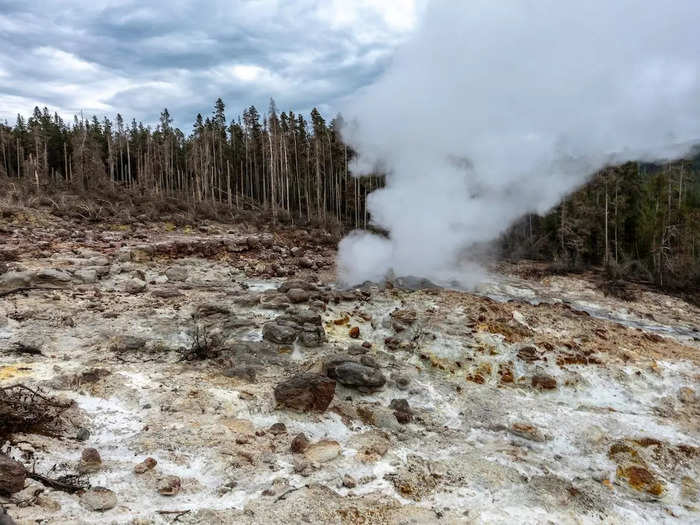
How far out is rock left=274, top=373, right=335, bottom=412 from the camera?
246 inches

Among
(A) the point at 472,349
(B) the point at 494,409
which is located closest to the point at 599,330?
(A) the point at 472,349

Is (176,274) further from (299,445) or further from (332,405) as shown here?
(299,445)

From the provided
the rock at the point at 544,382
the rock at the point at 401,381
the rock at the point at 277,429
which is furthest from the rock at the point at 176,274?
the rock at the point at 544,382

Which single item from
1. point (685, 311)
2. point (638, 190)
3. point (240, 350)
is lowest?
point (685, 311)

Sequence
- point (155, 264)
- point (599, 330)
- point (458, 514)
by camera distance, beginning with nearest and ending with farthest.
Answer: point (458, 514) → point (599, 330) → point (155, 264)

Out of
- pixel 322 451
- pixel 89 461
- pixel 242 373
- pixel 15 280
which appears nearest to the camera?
pixel 89 461

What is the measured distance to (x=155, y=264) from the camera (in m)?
14.3

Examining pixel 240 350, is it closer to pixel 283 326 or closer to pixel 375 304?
pixel 283 326

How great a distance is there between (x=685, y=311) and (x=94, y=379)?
58.7 ft

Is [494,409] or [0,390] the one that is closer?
[0,390]

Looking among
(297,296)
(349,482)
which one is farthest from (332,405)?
(297,296)

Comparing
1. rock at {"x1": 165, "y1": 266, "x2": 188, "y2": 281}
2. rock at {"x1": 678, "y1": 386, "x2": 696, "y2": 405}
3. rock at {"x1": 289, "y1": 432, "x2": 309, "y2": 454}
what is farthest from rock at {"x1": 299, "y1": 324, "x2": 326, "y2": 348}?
rock at {"x1": 678, "y1": 386, "x2": 696, "y2": 405}

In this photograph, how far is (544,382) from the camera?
8.05 metres

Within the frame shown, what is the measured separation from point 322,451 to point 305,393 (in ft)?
3.76
